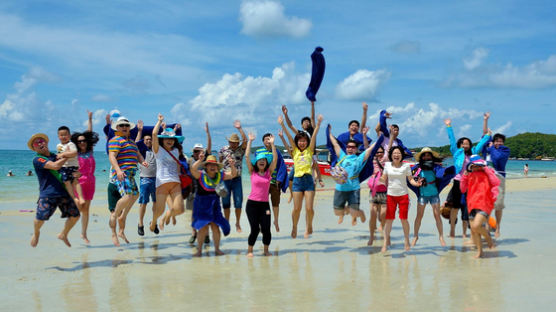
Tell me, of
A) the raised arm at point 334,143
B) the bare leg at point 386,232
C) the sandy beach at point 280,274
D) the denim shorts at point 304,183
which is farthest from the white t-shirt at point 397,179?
the denim shorts at point 304,183

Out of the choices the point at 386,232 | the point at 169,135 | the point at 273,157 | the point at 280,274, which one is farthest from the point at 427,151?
the point at 169,135

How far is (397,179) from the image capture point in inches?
323

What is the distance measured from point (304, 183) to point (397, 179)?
1885 millimetres

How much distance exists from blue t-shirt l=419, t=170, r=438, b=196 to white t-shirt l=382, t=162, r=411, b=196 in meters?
0.86

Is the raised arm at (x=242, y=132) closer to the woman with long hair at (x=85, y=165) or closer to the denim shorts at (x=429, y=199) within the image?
the woman with long hair at (x=85, y=165)

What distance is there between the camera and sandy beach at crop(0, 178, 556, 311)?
17.9ft

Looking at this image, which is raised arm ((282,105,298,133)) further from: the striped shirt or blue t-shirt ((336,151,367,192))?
the striped shirt

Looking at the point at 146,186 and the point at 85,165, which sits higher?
the point at 85,165

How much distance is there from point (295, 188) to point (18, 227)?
255 inches

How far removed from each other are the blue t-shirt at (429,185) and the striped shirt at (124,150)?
16.6 feet

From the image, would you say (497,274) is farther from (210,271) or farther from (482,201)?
(210,271)

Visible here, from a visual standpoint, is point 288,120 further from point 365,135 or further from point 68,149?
point 68,149

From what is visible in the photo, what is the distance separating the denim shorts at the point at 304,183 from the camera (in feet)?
30.9

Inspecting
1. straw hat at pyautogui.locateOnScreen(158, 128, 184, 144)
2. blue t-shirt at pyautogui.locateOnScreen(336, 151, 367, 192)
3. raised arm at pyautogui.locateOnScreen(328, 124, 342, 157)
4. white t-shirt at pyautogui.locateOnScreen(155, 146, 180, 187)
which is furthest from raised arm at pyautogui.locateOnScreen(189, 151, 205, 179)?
raised arm at pyautogui.locateOnScreen(328, 124, 342, 157)
